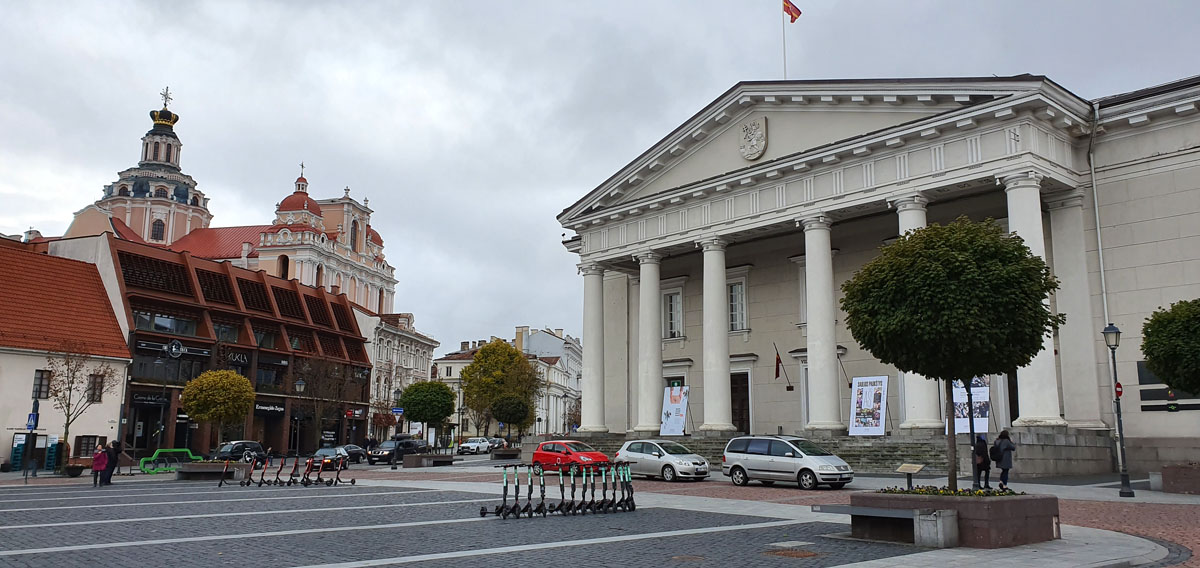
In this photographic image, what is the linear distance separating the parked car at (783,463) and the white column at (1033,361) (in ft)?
19.8

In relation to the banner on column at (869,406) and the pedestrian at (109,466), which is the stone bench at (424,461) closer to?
the pedestrian at (109,466)

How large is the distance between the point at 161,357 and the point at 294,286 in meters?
14.2

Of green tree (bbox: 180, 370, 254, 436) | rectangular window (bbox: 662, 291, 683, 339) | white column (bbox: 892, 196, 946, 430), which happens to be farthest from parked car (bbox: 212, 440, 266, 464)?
white column (bbox: 892, 196, 946, 430)

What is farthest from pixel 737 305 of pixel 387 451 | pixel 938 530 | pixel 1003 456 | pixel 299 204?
pixel 299 204

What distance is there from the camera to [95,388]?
4416 cm

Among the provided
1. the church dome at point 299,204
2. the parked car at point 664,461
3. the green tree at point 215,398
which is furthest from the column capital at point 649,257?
the church dome at point 299,204

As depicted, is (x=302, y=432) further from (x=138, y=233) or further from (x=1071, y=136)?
(x=1071, y=136)

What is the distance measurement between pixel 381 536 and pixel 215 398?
28443mm

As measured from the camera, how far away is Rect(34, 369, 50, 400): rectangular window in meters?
42.0

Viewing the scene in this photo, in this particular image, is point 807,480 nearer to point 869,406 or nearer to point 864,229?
point 869,406

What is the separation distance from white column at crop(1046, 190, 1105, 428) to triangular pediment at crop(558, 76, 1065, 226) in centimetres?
507

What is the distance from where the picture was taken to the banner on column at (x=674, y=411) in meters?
Answer: 35.8

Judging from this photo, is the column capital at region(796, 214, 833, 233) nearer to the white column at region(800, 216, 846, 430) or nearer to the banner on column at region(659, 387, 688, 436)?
the white column at region(800, 216, 846, 430)

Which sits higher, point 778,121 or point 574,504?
point 778,121
